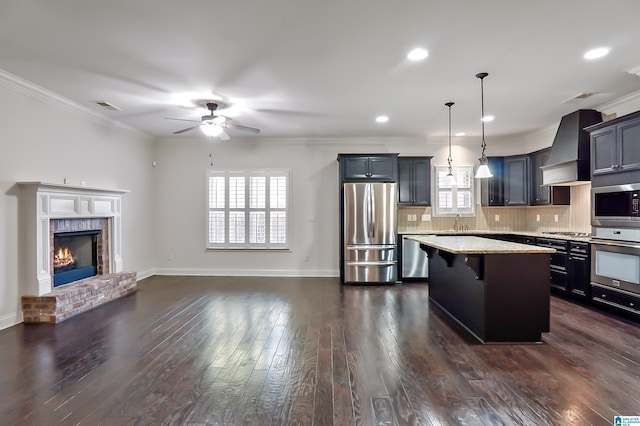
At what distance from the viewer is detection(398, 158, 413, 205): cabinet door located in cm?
623

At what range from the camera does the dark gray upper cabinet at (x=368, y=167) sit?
5.91 m

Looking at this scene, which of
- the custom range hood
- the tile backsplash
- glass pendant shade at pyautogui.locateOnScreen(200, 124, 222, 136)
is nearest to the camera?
glass pendant shade at pyautogui.locateOnScreen(200, 124, 222, 136)

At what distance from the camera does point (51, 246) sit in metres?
4.09

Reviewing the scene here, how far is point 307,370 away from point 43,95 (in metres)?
4.49

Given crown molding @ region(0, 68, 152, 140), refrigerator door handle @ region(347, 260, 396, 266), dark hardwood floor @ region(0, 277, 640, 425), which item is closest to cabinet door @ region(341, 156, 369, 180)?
refrigerator door handle @ region(347, 260, 396, 266)

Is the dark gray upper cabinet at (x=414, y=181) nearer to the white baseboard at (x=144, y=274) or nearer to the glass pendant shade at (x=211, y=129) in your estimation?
the glass pendant shade at (x=211, y=129)

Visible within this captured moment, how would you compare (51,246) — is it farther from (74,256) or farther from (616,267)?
(616,267)

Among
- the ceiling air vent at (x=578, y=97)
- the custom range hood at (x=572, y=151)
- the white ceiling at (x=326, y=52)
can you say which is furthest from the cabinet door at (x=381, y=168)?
the ceiling air vent at (x=578, y=97)

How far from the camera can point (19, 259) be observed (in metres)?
3.75

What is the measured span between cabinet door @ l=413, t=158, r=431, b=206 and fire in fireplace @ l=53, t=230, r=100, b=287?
5498mm

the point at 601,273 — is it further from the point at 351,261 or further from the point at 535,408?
the point at 351,261

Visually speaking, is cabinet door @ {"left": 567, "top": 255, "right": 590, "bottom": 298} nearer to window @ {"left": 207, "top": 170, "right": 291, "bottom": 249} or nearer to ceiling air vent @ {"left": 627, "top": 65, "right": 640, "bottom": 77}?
ceiling air vent @ {"left": 627, "top": 65, "right": 640, "bottom": 77}

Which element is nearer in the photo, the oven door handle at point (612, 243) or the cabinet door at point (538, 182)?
the oven door handle at point (612, 243)

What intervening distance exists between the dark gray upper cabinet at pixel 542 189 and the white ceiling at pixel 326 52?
1.08 meters
